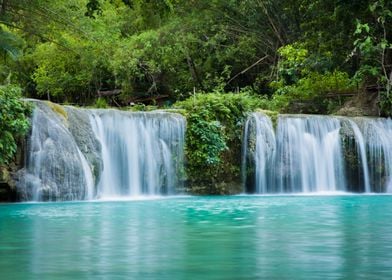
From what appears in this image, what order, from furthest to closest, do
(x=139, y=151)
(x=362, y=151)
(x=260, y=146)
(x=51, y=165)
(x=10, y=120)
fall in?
(x=362, y=151), (x=260, y=146), (x=139, y=151), (x=51, y=165), (x=10, y=120)

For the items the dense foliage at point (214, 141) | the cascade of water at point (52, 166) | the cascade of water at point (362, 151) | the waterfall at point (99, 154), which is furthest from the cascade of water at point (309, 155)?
the cascade of water at point (52, 166)

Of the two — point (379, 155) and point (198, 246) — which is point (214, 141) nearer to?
point (379, 155)

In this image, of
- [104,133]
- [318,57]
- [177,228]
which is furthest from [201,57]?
[177,228]

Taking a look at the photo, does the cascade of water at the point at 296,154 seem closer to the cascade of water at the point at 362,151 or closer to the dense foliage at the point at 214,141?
the dense foliage at the point at 214,141

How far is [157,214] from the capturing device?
973 centimetres

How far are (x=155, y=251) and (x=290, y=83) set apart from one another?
2020 cm

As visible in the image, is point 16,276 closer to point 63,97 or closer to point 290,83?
point 290,83

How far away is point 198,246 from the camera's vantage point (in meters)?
5.91

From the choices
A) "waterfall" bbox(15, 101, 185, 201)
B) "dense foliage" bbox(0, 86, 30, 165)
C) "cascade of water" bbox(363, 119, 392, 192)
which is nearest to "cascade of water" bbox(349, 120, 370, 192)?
"cascade of water" bbox(363, 119, 392, 192)

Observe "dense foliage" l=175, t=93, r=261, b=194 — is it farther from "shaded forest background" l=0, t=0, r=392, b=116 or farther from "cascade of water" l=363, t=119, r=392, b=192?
"shaded forest background" l=0, t=0, r=392, b=116

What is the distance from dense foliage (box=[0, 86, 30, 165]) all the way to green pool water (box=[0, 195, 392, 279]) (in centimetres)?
391

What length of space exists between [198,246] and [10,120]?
28.9ft

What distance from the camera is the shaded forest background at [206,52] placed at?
20.3 metres

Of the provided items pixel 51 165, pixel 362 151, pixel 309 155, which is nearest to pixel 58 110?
pixel 51 165
